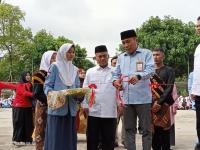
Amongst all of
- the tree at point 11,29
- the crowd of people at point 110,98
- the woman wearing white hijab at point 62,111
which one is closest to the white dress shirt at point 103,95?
the crowd of people at point 110,98

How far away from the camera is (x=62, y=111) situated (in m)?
6.19

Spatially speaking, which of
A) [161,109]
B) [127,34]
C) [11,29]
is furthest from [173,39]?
[127,34]

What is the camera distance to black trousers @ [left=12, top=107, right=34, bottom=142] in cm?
1033

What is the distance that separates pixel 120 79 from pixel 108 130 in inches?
36.3

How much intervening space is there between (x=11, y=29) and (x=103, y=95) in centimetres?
4213

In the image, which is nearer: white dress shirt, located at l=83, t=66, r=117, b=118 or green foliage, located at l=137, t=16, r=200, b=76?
white dress shirt, located at l=83, t=66, r=117, b=118

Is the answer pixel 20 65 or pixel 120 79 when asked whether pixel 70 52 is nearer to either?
pixel 120 79

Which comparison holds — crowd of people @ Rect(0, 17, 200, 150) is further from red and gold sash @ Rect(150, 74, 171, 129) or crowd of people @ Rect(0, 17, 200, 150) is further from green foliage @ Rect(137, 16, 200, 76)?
green foliage @ Rect(137, 16, 200, 76)

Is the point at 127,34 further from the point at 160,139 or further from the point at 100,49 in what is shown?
the point at 160,139

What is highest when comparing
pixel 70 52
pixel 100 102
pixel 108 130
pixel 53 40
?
pixel 53 40

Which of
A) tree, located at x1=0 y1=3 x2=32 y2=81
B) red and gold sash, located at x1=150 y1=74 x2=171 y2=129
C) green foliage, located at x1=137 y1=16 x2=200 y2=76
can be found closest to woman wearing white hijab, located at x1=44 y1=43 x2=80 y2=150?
red and gold sash, located at x1=150 y1=74 x2=171 y2=129

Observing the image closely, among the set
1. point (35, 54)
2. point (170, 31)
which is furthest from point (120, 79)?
point (35, 54)

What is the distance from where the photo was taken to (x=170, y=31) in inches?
1747

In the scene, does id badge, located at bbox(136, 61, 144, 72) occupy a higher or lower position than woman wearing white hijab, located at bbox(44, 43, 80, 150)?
higher
